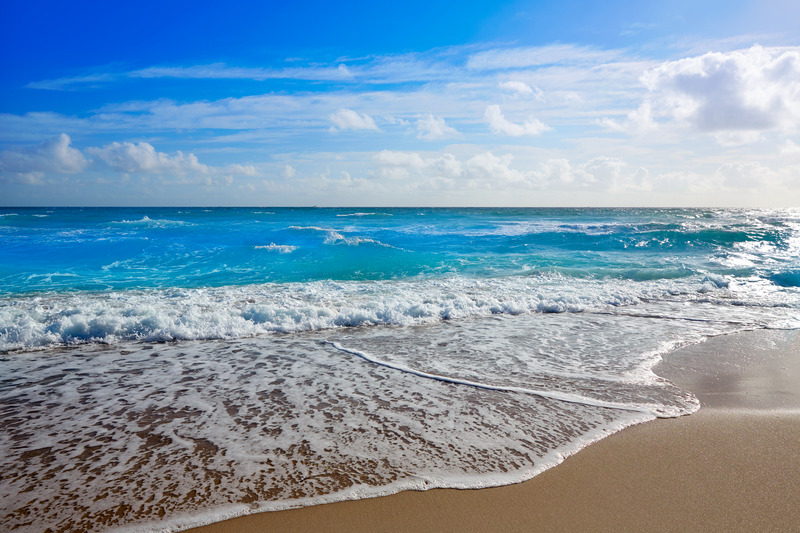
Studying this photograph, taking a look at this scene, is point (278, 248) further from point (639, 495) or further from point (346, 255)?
point (639, 495)

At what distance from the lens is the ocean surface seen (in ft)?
10.0

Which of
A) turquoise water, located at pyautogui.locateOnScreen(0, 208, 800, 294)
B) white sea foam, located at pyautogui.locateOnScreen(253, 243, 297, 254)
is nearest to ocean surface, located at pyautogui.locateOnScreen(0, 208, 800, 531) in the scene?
turquoise water, located at pyautogui.locateOnScreen(0, 208, 800, 294)

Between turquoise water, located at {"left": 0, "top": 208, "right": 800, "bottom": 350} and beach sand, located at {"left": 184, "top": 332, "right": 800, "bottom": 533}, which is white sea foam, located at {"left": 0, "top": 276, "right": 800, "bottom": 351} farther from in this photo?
beach sand, located at {"left": 184, "top": 332, "right": 800, "bottom": 533}

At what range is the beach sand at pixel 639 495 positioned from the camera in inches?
104

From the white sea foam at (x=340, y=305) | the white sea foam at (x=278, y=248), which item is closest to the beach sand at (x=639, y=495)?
the white sea foam at (x=340, y=305)

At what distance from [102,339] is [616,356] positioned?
25.8 ft

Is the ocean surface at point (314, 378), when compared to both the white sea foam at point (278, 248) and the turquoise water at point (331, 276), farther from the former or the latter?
the white sea foam at point (278, 248)

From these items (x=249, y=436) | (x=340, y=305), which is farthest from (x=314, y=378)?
(x=340, y=305)

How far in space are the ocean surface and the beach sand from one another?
0.50 feet

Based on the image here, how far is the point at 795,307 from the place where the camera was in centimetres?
941

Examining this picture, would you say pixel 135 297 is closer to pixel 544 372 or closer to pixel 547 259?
pixel 544 372

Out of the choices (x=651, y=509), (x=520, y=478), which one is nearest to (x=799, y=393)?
(x=651, y=509)

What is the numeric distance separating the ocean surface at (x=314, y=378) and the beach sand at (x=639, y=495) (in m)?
0.15

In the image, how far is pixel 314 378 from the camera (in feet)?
16.8
